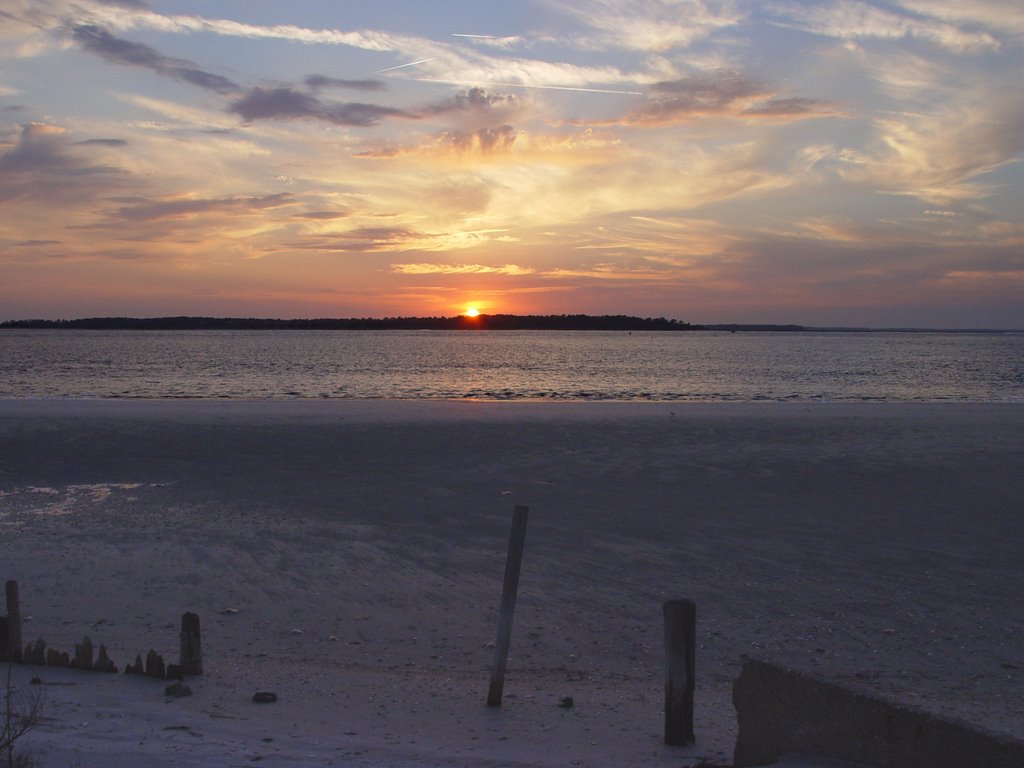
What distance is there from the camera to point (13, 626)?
6734mm

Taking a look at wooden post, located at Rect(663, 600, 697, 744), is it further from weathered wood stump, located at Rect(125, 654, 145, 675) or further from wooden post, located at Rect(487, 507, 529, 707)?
weathered wood stump, located at Rect(125, 654, 145, 675)

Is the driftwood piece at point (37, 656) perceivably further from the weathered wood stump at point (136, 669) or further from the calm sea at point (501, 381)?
the calm sea at point (501, 381)

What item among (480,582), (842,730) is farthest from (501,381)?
(842,730)

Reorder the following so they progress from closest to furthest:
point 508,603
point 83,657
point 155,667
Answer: point 508,603, point 155,667, point 83,657

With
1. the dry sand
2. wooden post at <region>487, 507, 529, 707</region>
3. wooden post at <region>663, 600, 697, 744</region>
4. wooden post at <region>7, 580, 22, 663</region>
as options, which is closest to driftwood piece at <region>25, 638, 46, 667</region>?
wooden post at <region>7, 580, 22, 663</region>

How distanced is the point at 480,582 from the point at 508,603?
3.64 meters

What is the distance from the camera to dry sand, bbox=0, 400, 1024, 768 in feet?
19.3

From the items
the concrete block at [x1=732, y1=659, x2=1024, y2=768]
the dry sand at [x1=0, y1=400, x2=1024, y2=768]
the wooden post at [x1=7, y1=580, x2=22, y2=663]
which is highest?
the concrete block at [x1=732, y1=659, x2=1024, y2=768]

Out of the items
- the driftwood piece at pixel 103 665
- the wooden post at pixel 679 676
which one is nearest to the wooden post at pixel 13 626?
the driftwood piece at pixel 103 665

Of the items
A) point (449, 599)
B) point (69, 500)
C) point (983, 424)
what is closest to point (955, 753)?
point (449, 599)

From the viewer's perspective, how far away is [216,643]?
782cm

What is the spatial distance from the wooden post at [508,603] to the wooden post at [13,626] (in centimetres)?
358

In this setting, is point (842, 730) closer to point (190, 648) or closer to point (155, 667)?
point (190, 648)

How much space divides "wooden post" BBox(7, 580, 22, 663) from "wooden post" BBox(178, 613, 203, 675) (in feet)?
4.14
